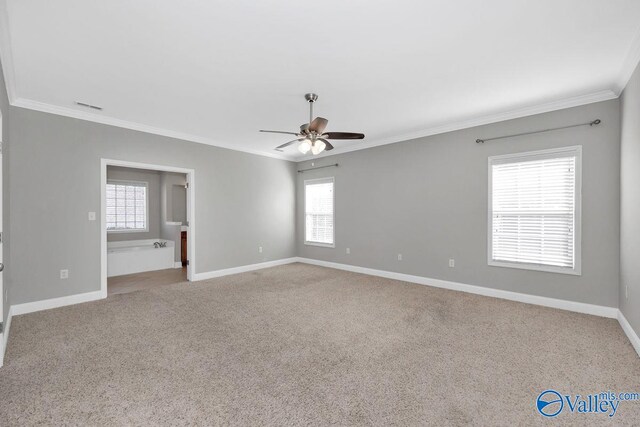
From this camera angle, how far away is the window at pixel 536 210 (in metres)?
3.62

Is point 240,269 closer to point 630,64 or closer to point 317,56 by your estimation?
point 317,56

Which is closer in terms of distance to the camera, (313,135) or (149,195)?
(313,135)

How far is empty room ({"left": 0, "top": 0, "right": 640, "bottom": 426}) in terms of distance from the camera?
200cm

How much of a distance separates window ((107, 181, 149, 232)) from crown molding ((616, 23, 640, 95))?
8722 millimetres

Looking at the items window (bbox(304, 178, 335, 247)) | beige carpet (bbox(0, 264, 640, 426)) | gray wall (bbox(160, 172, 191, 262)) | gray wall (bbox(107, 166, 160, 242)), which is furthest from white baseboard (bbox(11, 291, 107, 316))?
window (bbox(304, 178, 335, 247))

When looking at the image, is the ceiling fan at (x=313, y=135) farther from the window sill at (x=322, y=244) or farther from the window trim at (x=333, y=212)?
the window sill at (x=322, y=244)

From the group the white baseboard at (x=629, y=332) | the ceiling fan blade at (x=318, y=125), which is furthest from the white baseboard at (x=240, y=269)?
the white baseboard at (x=629, y=332)

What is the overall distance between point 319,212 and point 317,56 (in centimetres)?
433

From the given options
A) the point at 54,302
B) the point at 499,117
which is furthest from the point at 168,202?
the point at 499,117

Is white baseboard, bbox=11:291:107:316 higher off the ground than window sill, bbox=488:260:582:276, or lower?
lower

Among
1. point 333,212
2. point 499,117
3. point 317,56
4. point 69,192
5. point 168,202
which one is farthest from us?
point 168,202

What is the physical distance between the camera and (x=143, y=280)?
5.36m

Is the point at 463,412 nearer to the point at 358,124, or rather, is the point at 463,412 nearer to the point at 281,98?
the point at 281,98

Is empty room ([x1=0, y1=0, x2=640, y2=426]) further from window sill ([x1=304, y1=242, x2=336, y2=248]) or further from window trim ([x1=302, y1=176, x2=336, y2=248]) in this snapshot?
window sill ([x1=304, y1=242, x2=336, y2=248])
